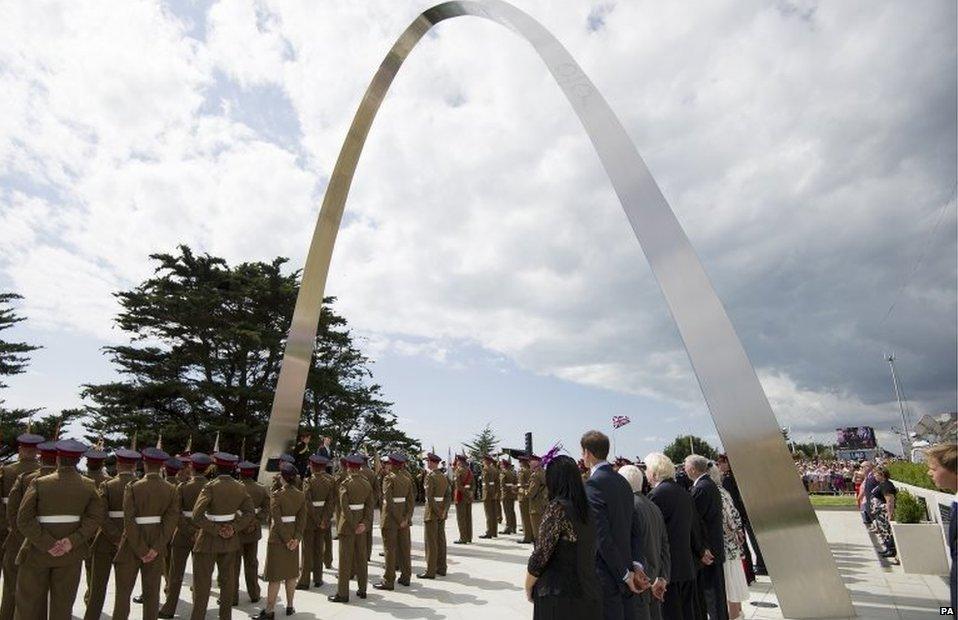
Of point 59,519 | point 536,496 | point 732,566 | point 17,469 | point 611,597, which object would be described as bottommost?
point 732,566

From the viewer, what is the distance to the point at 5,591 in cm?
623

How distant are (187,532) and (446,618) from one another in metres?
3.54

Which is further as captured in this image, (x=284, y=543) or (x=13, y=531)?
(x=284, y=543)

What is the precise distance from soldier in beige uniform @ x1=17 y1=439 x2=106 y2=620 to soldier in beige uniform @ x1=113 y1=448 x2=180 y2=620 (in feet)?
1.34

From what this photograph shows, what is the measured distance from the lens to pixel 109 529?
21.1ft

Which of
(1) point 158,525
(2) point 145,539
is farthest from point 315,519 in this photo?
(2) point 145,539

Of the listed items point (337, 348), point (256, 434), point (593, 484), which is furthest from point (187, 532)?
point (337, 348)

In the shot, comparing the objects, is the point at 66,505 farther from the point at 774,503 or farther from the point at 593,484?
the point at 774,503

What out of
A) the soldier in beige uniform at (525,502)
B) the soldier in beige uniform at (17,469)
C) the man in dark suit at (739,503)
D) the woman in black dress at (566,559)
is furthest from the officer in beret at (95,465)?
the man in dark suit at (739,503)

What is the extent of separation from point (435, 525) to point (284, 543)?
314cm

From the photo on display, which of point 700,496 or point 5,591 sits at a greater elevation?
point 700,496

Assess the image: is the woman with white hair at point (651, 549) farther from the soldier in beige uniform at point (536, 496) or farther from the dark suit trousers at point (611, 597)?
the soldier in beige uniform at point (536, 496)

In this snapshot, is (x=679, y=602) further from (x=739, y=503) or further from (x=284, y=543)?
(x=739, y=503)

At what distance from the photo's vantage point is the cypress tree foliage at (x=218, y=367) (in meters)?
25.0
